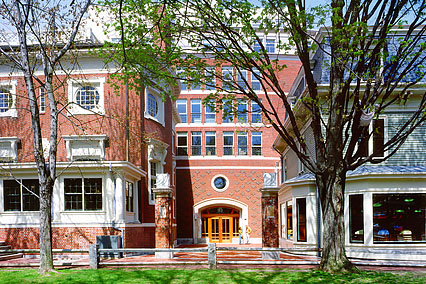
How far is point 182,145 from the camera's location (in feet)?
121

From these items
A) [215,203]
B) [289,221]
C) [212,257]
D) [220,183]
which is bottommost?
[215,203]

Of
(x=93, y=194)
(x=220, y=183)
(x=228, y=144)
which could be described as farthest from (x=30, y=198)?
(x=228, y=144)

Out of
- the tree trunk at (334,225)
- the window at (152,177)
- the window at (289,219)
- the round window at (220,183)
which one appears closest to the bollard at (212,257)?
the tree trunk at (334,225)

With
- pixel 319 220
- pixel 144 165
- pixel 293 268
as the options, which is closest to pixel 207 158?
pixel 144 165

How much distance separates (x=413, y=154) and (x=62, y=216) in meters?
15.3

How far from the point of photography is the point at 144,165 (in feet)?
75.5

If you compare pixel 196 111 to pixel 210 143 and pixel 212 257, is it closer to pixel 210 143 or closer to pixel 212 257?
pixel 210 143

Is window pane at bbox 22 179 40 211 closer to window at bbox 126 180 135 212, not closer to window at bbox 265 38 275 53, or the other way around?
window at bbox 126 180 135 212

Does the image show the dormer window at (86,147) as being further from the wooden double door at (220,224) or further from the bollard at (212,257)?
the wooden double door at (220,224)

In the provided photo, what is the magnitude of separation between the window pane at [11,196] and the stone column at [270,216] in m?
11.0

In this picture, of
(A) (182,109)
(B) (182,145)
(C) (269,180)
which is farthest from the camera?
(A) (182,109)

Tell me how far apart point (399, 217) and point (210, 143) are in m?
20.2

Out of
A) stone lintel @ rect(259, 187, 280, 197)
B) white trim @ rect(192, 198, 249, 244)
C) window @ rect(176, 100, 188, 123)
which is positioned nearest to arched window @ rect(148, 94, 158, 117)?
stone lintel @ rect(259, 187, 280, 197)

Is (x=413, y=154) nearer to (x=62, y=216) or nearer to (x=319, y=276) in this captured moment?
(x=319, y=276)
